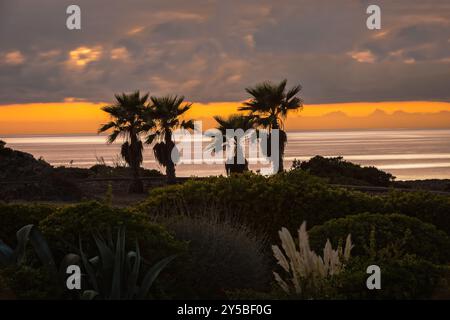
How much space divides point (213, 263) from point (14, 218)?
410 centimetres

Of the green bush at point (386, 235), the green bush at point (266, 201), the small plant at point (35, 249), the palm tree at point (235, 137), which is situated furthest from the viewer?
the palm tree at point (235, 137)

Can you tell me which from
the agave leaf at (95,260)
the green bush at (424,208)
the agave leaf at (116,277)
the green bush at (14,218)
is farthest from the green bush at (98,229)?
the green bush at (424,208)

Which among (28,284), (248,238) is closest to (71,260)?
(28,284)

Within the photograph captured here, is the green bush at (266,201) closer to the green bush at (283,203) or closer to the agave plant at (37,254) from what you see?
the green bush at (283,203)

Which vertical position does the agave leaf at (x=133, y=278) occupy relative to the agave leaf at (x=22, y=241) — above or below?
below

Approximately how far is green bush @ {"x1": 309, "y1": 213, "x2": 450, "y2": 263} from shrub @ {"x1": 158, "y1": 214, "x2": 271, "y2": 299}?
1.54m

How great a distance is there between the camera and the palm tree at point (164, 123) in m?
39.9

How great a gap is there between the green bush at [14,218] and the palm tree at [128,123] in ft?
87.1

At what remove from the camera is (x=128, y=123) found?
4081 centimetres

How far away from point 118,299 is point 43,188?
2385cm

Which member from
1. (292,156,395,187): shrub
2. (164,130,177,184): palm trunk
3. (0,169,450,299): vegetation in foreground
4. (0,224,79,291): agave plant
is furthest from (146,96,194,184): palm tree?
(0,224,79,291): agave plant

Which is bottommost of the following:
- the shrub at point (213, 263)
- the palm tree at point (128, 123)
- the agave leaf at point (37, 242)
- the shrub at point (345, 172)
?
the shrub at point (213, 263)
